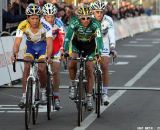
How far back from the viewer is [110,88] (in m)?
16.9

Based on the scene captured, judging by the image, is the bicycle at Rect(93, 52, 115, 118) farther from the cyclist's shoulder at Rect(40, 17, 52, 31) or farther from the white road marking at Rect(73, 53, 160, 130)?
the cyclist's shoulder at Rect(40, 17, 52, 31)

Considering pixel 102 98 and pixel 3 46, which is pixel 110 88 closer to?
pixel 3 46

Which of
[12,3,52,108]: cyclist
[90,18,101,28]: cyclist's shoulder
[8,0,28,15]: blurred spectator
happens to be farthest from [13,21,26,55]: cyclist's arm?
[8,0,28,15]: blurred spectator

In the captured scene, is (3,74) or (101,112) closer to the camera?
(101,112)

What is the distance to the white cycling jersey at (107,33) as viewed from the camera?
13.4 metres

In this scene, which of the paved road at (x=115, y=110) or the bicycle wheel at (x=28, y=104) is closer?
the bicycle wheel at (x=28, y=104)

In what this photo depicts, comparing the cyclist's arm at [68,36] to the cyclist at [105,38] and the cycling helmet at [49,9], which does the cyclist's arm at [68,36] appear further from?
the cyclist at [105,38]

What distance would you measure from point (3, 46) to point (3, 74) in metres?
0.77

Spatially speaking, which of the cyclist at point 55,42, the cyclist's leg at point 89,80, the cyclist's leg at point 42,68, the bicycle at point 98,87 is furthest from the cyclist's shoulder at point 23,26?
the bicycle at point 98,87

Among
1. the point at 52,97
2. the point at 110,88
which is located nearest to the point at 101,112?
the point at 52,97

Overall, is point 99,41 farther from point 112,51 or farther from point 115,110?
point 115,110

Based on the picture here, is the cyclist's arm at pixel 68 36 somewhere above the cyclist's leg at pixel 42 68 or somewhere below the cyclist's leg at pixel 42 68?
above

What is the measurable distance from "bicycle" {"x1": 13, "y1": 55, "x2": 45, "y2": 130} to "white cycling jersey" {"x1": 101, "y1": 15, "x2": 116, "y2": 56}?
2278 millimetres

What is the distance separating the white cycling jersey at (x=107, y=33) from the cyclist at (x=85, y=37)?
1.22 meters
